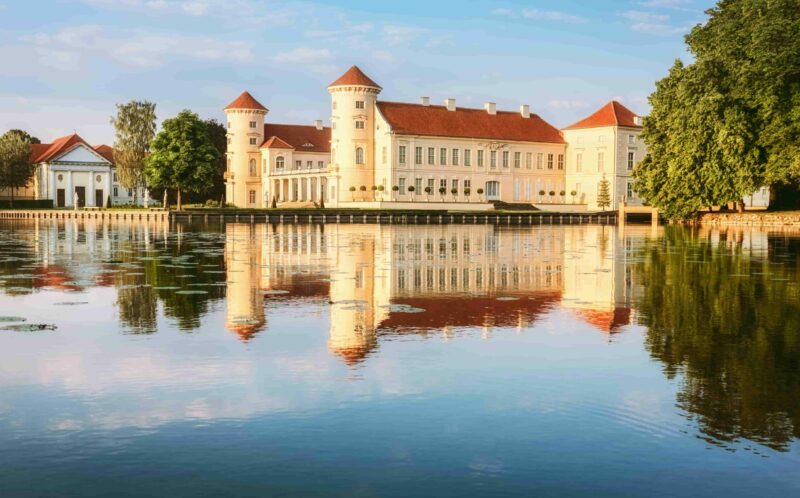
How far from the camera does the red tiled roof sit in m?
111

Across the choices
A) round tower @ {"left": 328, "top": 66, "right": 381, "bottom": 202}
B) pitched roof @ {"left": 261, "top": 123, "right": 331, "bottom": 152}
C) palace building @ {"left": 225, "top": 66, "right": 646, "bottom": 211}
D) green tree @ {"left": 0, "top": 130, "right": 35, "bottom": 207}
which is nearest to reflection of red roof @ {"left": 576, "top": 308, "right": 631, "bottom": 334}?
palace building @ {"left": 225, "top": 66, "right": 646, "bottom": 211}

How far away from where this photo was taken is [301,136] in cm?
11731

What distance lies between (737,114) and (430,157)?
4460 cm

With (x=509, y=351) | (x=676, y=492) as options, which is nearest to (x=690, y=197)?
(x=509, y=351)

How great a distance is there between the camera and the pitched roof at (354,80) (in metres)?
97.5

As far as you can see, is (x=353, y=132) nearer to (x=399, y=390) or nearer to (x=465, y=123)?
(x=465, y=123)

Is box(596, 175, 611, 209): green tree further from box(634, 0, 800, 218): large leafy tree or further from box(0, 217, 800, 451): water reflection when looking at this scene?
box(0, 217, 800, 451): water reflection

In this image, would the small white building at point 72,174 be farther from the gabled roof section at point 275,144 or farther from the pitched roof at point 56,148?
the gabled roof section at point 275,144

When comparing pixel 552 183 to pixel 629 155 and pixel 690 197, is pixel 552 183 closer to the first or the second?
pixel 629 155

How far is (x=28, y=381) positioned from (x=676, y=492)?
6228mm

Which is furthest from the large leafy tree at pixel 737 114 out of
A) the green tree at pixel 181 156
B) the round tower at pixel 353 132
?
the green tree at pixel 181 156

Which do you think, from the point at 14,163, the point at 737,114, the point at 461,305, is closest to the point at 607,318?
the point at 461,305

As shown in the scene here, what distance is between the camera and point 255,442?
22.1 feet

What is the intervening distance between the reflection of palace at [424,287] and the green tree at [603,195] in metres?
70.1
